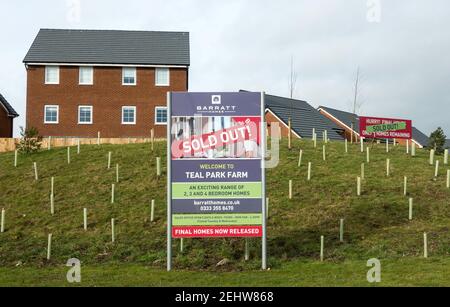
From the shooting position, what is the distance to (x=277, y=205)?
19672mm

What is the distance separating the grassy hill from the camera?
1330 cm

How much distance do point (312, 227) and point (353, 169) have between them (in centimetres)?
732

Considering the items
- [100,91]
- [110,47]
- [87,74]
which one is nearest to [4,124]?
[87,74]

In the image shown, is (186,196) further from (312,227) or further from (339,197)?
(339,197)

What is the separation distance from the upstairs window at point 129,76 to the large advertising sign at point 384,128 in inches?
928

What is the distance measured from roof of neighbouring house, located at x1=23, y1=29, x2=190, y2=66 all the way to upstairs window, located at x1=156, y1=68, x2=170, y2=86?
0.67 m

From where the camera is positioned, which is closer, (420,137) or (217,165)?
(217,165)

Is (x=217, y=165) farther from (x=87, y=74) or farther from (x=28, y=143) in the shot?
(x=87, y=74)

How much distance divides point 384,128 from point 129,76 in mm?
24673

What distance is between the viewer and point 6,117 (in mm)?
50344

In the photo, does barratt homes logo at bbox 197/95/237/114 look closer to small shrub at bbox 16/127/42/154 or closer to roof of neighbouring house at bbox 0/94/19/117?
small shrub at bbox 16/127/42/154

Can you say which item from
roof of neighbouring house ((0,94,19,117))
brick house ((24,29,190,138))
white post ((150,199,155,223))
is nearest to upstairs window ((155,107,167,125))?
brick house ((24,29,190,138))

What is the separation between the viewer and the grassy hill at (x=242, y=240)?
43.7 feet

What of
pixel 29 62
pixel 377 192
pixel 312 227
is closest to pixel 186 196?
pixel 312 227
